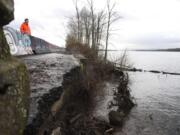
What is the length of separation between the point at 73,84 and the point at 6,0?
6.81 meters

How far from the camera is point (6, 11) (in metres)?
4.55

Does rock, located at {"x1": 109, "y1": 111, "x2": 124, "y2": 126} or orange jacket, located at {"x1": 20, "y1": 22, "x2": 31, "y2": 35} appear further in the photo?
orange jacket, located at {"x1": 20, "y1": 22, "x2": 31, "y2": 35}

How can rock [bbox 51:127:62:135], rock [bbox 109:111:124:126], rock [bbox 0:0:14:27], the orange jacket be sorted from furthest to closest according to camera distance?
the orange jacket → rock [bbox 109:111:124:126] → rock [bbox 51:127:62:135] → rock [bbox 0:0:14:27]

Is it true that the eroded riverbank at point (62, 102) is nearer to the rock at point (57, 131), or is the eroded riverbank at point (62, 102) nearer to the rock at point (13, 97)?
the rock at point (57, 131)

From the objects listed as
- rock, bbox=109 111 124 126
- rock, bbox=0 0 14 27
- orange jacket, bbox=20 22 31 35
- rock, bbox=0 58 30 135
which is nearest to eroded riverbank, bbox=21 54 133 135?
rock, bbox=109 111 124 126

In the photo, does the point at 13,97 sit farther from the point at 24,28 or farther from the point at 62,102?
the point at 24,28

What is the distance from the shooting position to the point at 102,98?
1359cm

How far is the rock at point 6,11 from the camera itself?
4448 millimetres

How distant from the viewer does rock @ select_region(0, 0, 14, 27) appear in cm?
445

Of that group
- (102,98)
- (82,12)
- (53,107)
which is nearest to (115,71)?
(102,98)

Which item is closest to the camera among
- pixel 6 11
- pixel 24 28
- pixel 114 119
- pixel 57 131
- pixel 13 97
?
pixel 13 97

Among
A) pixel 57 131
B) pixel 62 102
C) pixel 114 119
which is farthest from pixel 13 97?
pixel 114 119

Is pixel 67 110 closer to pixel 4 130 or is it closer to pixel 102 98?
pixel 102 98

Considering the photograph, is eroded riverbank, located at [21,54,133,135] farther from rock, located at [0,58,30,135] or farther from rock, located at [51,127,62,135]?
rock, located at [0,58,30,135]
